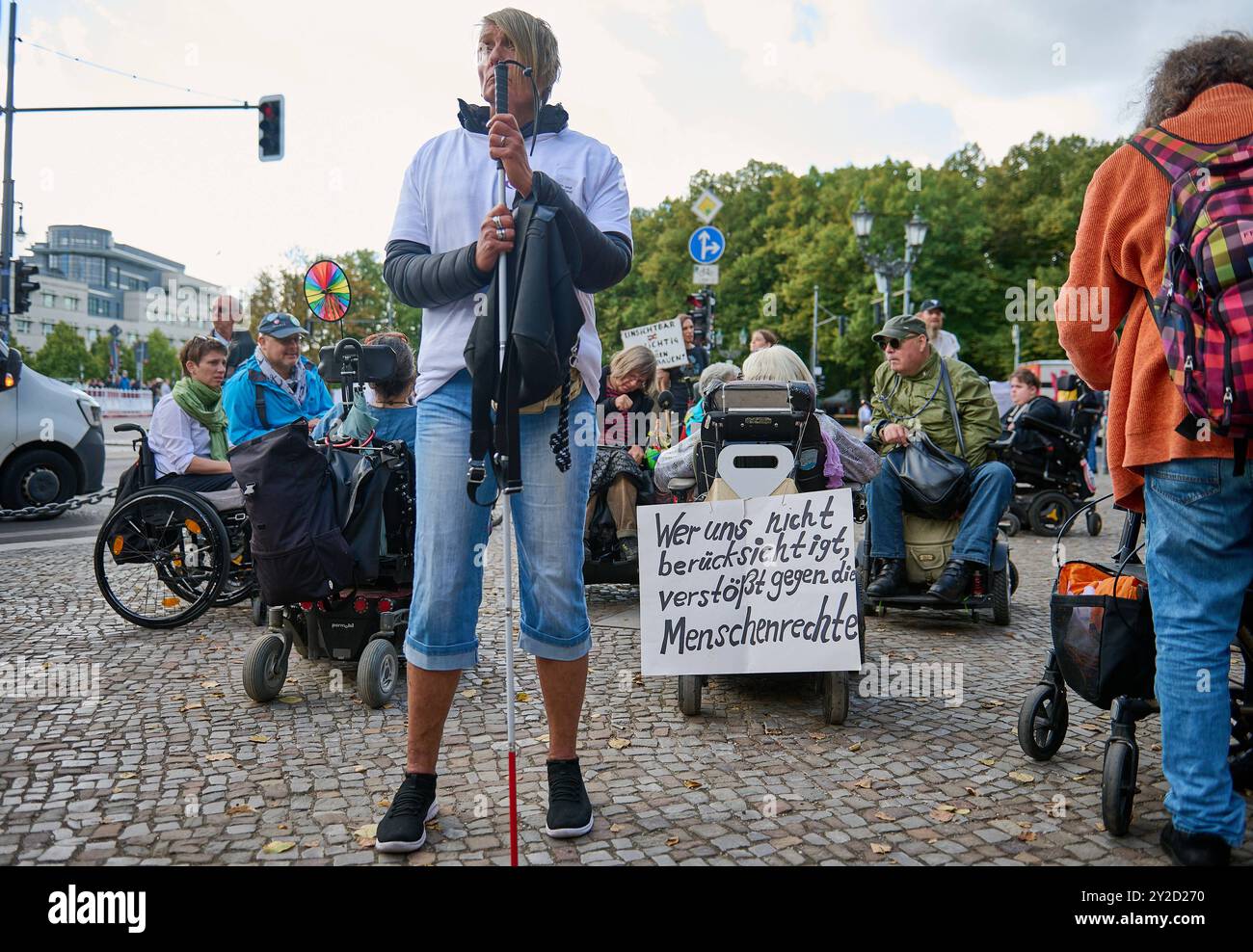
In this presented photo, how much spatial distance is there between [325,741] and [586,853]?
4.72ft

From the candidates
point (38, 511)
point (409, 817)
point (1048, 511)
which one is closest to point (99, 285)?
point (38, 511)

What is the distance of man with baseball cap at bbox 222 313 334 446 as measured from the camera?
221 inches

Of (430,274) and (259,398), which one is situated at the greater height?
(430,274)

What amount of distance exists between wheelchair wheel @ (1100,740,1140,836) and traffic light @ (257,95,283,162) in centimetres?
1775

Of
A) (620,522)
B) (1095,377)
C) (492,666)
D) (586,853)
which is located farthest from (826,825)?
(620,522)

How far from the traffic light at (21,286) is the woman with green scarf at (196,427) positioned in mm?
15245

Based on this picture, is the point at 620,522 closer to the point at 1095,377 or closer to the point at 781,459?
the point at 781,459

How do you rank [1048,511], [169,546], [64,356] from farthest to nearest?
[64,356] < [1048,511] < [169,546]

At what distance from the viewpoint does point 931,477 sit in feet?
19.8

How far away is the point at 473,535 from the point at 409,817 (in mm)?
782

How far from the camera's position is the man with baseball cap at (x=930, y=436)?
5.90 m

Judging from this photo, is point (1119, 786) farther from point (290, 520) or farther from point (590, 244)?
point (290, 520)

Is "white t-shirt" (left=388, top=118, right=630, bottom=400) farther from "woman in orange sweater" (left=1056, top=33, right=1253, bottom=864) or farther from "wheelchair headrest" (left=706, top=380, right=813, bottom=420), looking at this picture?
"wheelchair headrest" (left=706, top=380, right=813, bottom=420)

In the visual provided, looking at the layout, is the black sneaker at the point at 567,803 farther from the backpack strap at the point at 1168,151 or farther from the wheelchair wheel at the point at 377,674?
the backpack strap at the point at 1168,151
